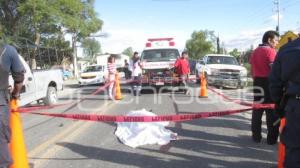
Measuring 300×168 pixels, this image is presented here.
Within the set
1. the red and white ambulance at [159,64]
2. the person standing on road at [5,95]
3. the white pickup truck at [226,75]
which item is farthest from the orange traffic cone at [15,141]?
the white pickup truck at [226,75]

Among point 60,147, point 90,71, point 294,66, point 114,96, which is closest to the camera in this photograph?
point 294,66

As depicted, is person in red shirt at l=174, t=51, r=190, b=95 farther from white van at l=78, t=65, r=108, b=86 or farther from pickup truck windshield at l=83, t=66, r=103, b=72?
pickup truck windshield at l=83, t=66, r=103, b=72

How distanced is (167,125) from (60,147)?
9.02 ft

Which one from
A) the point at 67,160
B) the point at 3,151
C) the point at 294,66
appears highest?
the point at 294,66

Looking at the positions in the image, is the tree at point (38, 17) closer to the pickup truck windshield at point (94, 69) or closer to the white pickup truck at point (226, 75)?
the pickup truck windshield at point (94, 69)

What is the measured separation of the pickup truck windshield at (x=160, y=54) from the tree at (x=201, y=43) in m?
65.2

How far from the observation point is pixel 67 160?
24.0 ft

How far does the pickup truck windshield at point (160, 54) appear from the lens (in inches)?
845

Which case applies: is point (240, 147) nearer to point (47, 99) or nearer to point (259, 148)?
point (259, 148)

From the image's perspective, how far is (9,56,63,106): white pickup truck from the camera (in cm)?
1408

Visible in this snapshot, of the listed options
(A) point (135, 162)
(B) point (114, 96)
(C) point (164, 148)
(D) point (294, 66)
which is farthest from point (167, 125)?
(B) point (114, 96)

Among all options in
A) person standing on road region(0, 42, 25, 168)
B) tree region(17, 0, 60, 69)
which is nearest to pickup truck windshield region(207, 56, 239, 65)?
tree region(17, 0, 60, 69)

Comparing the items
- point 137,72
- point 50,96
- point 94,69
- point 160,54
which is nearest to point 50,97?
point 50,96

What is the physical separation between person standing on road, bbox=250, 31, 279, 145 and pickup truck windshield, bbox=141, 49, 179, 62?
1327 centimetres
